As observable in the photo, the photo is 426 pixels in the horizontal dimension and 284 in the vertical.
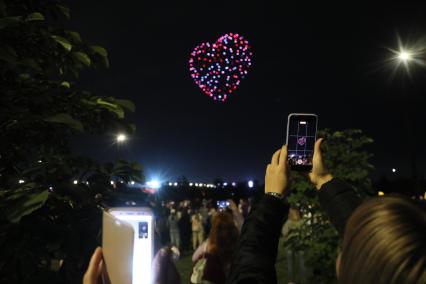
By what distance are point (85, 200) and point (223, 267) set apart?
4058 millimetres

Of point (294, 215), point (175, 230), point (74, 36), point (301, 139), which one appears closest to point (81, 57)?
point (74, 36)

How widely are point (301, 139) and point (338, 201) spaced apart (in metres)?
0.32

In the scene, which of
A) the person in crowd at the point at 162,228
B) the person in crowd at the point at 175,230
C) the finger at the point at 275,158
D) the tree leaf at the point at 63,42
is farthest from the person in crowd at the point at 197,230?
the finger at the point at 275,158

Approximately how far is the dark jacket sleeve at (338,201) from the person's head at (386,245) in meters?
0.85

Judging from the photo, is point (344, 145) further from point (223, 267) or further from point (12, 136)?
point (12, 136)

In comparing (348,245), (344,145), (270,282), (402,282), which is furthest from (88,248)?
(344,145)

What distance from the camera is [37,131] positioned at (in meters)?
2.73

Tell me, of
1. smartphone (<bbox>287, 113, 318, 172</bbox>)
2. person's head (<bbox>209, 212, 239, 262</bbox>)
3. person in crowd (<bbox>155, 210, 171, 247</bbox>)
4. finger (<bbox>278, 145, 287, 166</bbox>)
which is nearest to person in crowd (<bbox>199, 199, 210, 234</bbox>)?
person in crowd (<bbox>155, 210, 171, 247</bbox>)

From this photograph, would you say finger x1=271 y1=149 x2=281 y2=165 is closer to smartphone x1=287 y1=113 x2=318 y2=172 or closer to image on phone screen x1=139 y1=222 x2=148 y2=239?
smartphone x1=287 y1=113 x2=318 y2=172

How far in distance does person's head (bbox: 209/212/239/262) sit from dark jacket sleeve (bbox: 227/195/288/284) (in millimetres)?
4703

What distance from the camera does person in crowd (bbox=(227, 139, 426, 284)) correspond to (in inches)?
43.9

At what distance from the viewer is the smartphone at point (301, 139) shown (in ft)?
7.00

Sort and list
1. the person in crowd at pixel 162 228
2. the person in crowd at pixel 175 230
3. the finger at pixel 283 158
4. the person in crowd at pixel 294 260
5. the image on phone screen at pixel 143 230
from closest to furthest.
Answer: the finger at pixel 283 158 < the image on phone screen at pixel 143 230 < the person in crowd at pixel 162 228 < the person in crowd at pixel 294 260 < the person in crowd at pixel 175 230

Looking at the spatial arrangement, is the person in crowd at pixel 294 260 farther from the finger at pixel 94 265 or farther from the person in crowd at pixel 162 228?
the finger at pixel 94 265
